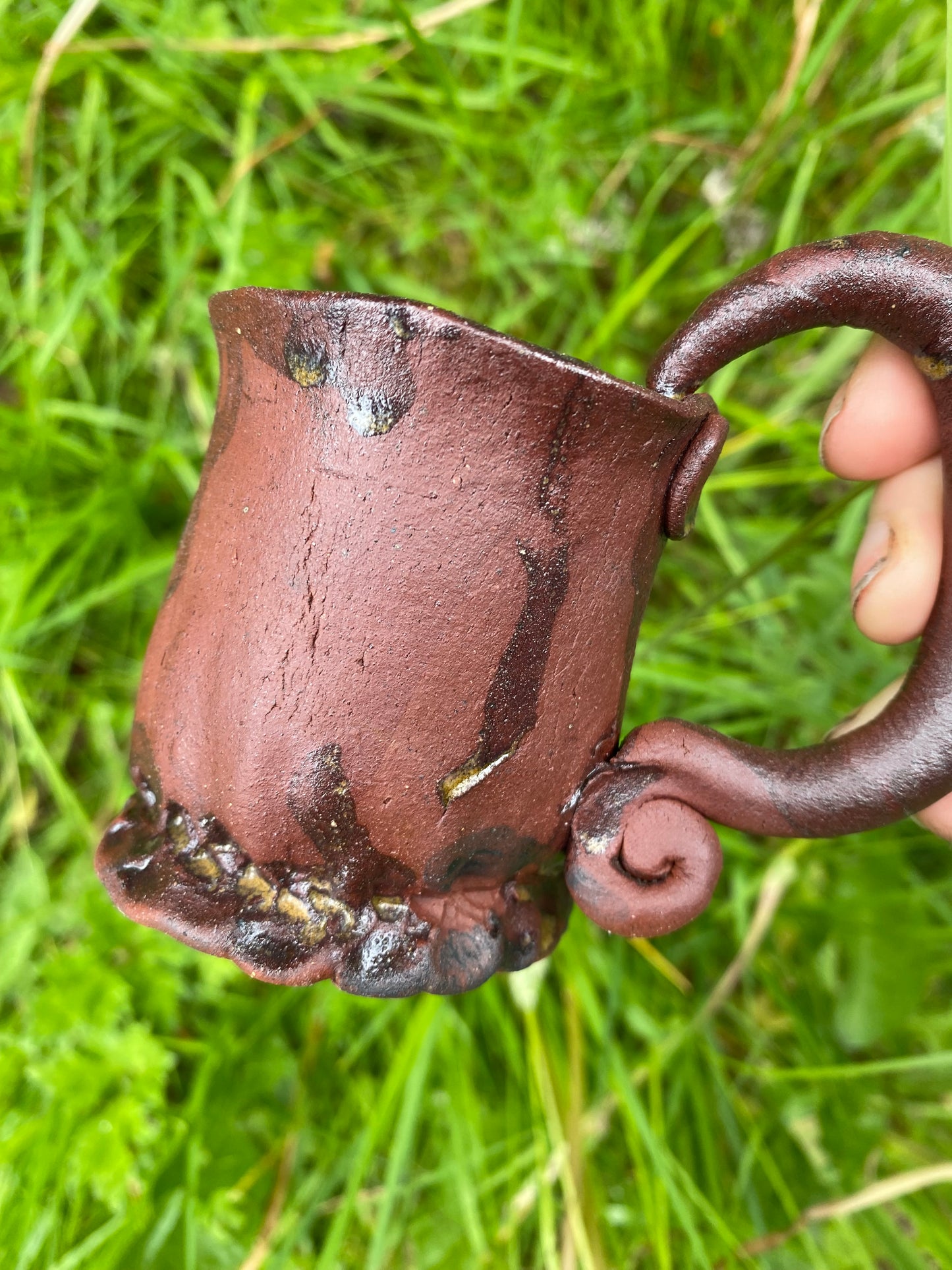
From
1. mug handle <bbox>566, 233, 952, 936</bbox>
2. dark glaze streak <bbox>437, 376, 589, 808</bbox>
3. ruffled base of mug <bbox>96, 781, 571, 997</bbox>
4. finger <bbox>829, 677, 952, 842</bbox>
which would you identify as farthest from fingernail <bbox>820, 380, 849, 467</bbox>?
ruffled base of mug <bbox>96, 781, 571, 997</bbox>

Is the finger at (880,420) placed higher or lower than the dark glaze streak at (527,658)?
higher

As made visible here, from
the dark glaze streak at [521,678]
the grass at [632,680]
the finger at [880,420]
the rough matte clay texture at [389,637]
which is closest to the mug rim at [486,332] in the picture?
the rough matte clay texture at [389,637]

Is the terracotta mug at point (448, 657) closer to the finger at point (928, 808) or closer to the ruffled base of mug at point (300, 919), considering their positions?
the ruffled base of mug at point (300, 919)

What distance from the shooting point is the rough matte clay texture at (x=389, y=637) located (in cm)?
54

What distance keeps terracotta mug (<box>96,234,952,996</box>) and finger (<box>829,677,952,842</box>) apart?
0.11m

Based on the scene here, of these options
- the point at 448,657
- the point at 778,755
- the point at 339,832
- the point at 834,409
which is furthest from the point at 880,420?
the point at 339,832

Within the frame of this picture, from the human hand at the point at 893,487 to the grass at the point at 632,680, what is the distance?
0.16m

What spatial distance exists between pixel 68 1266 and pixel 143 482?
38.6 inches

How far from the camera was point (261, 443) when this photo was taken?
0.60 meters

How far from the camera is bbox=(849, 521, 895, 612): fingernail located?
777 mm

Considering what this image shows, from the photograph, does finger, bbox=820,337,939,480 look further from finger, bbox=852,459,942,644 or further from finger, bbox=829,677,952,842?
finger, bbox=829,677,952,842

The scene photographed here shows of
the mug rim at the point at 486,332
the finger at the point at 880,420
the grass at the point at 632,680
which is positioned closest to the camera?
the mug rim at the point at 486,332

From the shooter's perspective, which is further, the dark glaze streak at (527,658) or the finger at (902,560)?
the finger at (902,560)

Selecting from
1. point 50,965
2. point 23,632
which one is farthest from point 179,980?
point 23,632
